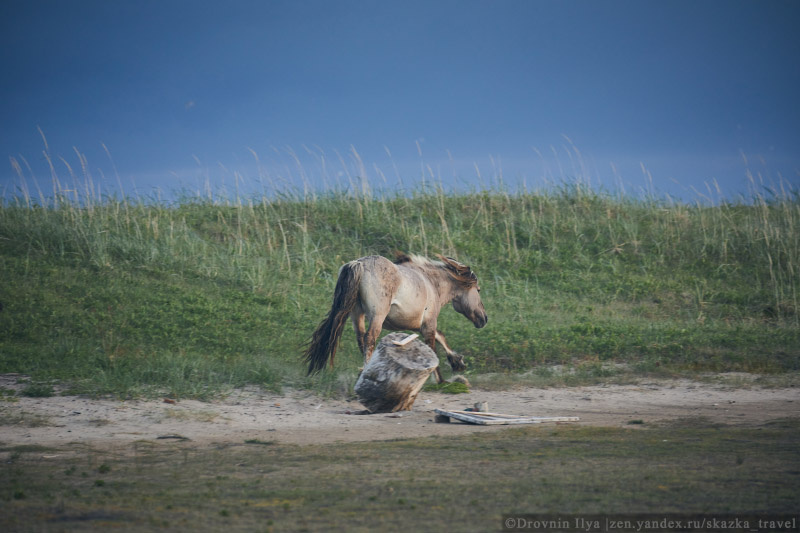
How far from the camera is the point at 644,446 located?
5508mm

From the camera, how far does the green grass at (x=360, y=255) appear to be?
33.3 feet

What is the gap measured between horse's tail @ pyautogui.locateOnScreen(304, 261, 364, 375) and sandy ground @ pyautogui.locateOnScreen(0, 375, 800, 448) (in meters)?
0.58

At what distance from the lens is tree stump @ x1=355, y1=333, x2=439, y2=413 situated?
7414mm

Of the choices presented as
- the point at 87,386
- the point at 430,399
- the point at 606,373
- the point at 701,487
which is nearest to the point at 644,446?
the point at 701,487

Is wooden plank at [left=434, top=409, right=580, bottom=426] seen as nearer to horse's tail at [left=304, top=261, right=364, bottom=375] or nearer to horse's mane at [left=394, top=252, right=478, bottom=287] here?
horse's tail at [left=304, top=261, right=364, bottom=375]

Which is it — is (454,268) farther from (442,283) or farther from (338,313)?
(338,313)

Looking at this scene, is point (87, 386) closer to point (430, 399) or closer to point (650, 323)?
point (430, 399)

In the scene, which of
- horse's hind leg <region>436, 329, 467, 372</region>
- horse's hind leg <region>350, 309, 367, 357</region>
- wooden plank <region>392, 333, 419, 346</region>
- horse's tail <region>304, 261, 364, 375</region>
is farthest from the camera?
horse's hind leg <region>436, 329, 467, 372</region>

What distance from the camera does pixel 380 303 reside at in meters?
8.70

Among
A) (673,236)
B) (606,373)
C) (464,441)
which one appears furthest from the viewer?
(673,236)

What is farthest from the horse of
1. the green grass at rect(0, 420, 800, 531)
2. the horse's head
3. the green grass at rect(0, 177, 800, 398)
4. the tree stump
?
the green grass at rect(0, 420, 800, 531)

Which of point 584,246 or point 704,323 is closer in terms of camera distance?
point 704,323

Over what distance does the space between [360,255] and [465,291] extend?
20.0ft

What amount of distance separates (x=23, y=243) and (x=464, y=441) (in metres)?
13.0
